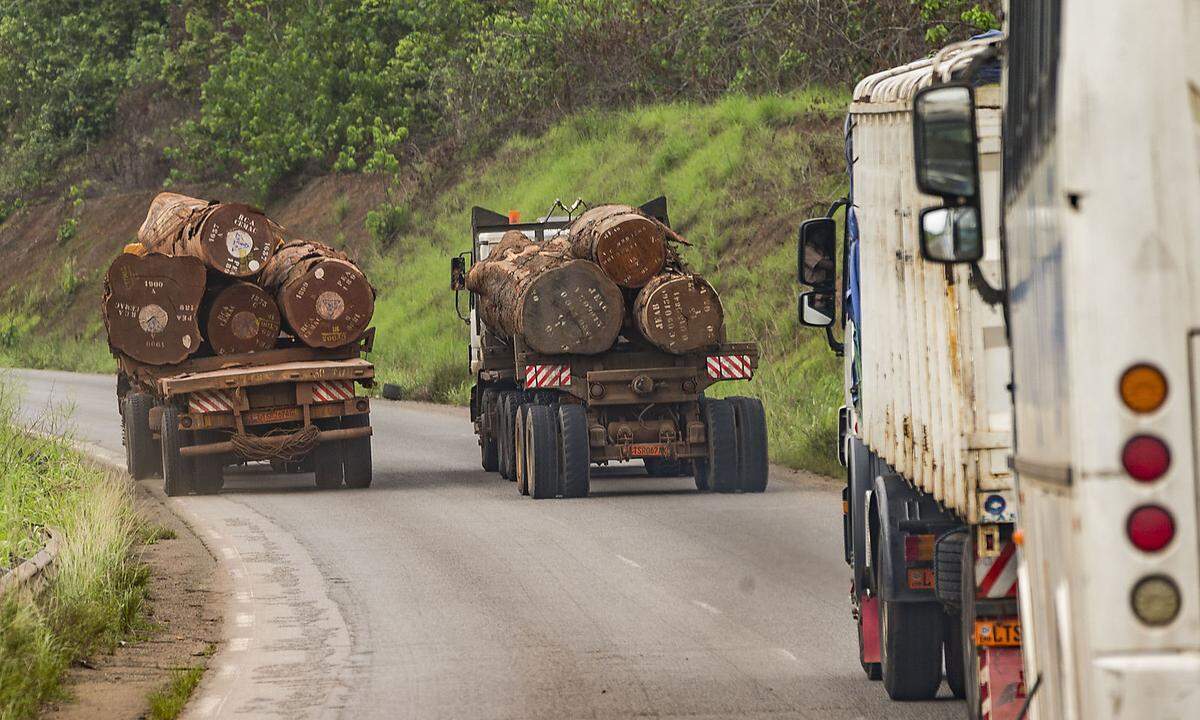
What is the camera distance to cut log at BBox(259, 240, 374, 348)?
71.2 feet

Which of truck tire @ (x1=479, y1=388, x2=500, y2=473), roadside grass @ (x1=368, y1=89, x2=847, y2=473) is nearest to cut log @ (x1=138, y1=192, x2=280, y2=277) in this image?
truck tire @ (x1=479, y1=388, x2=500, y2=473)

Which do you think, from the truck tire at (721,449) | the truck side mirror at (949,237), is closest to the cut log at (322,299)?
the truck tire at (721,449)

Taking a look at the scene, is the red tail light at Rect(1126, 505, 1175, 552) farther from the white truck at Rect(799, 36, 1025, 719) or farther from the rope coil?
the rope coil

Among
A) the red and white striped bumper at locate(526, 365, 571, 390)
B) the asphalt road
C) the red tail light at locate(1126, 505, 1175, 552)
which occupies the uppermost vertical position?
the red tail light at locate(1126, 505, 1175, 552)

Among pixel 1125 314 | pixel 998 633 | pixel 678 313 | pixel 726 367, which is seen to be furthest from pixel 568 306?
pixel 1125 314

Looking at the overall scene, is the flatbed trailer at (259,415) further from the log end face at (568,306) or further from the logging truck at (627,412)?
the log end face at (568,306)

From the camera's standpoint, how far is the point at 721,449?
19438 millimetres

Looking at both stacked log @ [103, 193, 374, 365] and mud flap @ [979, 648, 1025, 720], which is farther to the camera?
stacked log @ [103, 193, 374, 365]

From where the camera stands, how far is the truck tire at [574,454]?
19.2 metres

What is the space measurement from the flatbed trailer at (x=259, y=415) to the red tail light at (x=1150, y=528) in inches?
658

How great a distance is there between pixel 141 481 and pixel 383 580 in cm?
946

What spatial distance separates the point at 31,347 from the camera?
198 feet

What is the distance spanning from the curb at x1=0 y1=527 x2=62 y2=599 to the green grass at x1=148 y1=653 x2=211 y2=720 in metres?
1.03

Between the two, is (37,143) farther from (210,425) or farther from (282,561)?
(282,561)
